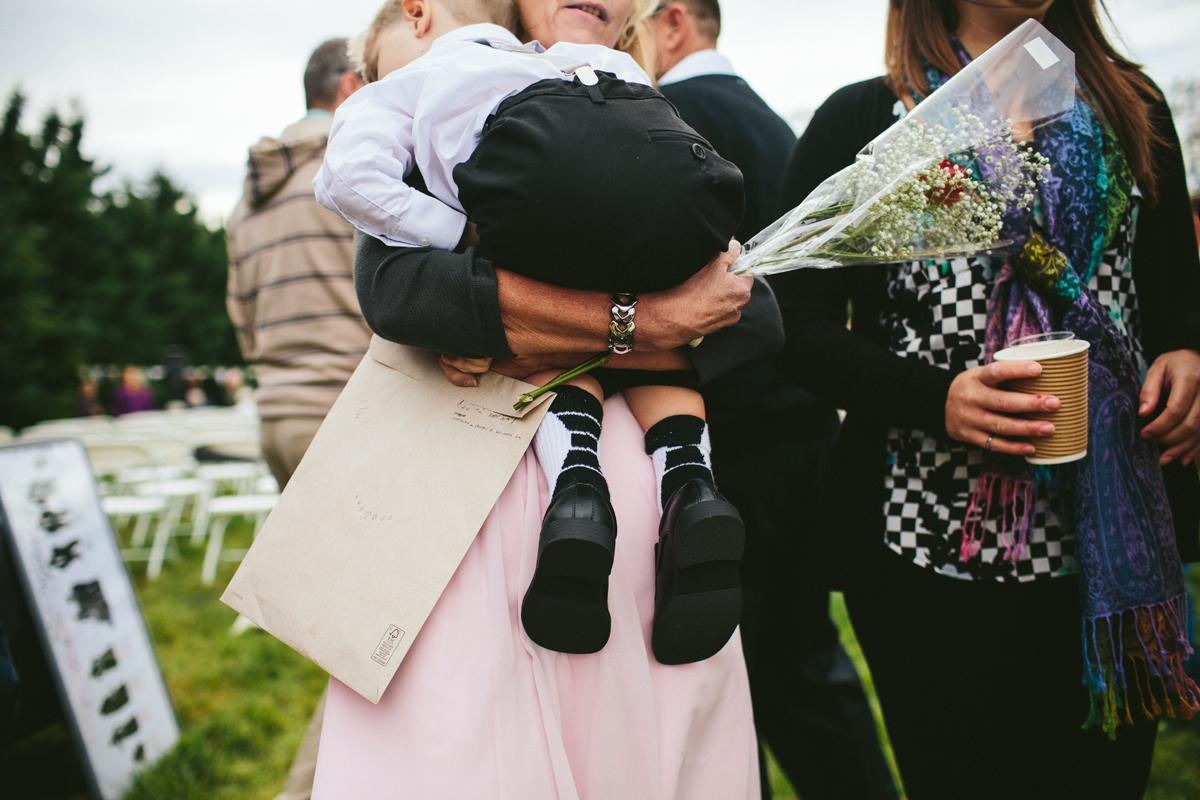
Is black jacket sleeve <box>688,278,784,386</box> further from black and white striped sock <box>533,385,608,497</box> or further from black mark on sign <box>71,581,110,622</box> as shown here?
black mark on sign <box>71,581,110,622</box>

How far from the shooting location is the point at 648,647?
105cm

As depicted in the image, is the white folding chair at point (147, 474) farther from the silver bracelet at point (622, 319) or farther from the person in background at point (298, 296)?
the silver bracelet at point (622, 319)

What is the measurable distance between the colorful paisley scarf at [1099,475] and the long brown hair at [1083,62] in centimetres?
5

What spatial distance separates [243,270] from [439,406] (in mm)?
1646

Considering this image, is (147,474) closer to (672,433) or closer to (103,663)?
(103,663)

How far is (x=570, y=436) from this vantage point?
3.53 ft

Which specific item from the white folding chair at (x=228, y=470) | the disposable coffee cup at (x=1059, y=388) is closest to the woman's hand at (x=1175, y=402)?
the disposable coffee cup at (x=1059, y=388)

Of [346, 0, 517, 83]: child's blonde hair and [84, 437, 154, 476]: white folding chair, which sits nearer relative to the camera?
[346, 0, 517, 83]: child's blonde hair

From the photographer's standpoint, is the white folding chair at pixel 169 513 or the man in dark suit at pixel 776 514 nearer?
the man in dark suit at pixel 776 514

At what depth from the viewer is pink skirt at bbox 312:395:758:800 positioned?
934 mm

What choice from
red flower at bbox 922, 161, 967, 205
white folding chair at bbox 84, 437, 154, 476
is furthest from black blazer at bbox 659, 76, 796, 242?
white folding chair at bbox 84, 437, 154, 476

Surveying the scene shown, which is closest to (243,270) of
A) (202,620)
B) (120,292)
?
(202,620)

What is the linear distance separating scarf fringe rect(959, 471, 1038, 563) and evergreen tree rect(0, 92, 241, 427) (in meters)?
18.8

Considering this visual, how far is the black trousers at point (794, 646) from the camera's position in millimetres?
1818
